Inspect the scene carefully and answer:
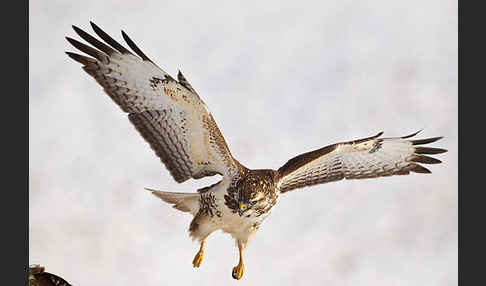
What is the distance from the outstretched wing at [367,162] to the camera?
2.63m

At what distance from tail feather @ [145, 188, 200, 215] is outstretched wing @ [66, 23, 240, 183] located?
0.12m

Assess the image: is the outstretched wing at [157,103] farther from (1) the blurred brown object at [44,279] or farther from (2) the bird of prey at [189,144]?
(1) the blurred brown object at [44,279]

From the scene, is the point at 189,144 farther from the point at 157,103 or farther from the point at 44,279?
the point at 44,279

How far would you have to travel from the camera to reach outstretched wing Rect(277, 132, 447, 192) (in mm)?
2635

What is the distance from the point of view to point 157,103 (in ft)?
7.76

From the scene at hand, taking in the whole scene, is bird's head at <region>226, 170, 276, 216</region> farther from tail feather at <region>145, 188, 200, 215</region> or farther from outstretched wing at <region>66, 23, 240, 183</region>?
tail feather at <region>145, 188, 200, 215</region>

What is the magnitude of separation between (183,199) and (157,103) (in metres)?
0.40

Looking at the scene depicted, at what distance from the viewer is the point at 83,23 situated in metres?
2.94

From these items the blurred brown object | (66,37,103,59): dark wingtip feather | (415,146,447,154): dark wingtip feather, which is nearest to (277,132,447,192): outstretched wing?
(415,146,447,154): dark wingtip feather

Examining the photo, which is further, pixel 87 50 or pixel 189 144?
pixel 189 144

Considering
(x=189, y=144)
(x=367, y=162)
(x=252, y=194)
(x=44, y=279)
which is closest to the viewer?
(x=44, y=279)

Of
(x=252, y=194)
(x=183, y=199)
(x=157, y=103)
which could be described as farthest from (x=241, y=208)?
(x=157, y=103)

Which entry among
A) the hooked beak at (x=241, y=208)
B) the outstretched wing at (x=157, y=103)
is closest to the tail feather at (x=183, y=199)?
the outstretched wing at (x=157, y=103)
